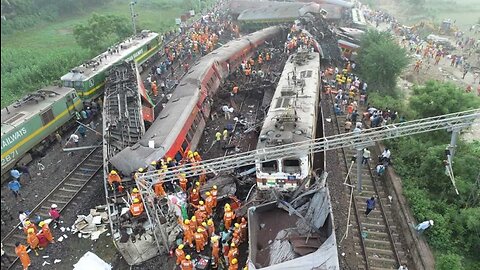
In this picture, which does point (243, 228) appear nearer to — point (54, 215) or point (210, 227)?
point (210, 227)

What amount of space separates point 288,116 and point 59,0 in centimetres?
4322

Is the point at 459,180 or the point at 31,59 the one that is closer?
the point at 459,180

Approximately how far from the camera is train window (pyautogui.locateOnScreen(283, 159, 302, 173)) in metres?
13.2

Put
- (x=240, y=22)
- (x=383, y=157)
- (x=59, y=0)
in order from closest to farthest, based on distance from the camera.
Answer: (x=383, y=157) → (x=240, y=22) → (x=59, y=0)

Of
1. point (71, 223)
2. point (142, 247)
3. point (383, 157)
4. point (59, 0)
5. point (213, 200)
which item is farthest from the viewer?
point (59, 0)

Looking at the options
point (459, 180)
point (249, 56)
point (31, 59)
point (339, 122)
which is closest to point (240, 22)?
point (249, 56)

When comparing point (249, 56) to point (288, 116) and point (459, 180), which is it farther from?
point (459, 180)

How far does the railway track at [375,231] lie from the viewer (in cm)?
1311

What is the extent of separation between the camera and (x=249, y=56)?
31719 millimetres

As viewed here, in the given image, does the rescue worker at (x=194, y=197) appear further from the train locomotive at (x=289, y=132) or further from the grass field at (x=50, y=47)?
the grass field at (x=50, y=47)

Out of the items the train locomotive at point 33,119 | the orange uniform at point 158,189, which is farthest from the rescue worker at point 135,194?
the train locomotive at point 33,119

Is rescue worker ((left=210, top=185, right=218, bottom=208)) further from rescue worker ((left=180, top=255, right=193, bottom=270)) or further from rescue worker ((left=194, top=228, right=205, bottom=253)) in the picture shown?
rescue worker ((left=180, top=255, right=193, bottom=270))

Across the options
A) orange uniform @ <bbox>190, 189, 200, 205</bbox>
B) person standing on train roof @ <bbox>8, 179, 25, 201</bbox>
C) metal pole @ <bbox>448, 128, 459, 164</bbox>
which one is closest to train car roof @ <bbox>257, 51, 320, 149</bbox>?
orange uniform @ <bbox>190, 189, 200, 205</bbox>

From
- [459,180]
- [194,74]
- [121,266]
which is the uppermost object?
[194,74]
